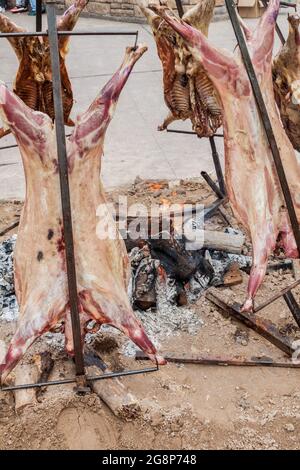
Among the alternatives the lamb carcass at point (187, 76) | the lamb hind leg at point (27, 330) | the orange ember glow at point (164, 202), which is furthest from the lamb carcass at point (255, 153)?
the orange ember glow at point (164, 202)

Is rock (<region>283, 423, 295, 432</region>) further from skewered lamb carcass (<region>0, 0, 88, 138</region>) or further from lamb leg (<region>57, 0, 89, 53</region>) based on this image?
lamb leg (<region>57, 0, 89, 53</region>)

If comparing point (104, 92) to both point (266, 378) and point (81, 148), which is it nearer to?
point (81, 148)

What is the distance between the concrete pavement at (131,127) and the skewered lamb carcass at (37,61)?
221cm

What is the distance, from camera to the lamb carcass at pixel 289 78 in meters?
3.31

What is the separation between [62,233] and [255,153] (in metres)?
1.03

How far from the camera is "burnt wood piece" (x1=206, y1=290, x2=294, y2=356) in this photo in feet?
11.1

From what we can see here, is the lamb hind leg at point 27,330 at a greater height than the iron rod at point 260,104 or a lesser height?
lesser

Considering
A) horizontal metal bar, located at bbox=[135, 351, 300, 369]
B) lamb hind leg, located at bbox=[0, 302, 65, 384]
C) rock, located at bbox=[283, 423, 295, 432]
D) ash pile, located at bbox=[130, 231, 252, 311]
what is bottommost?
rock, located at bbox=[283, 423, 295, 432]

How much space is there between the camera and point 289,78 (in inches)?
135

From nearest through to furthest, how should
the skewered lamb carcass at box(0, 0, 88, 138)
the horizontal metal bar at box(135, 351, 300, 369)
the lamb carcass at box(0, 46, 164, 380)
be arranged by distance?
the lamb carcass at box(0, 46, 164, 380)
the horizontal metal bar at box(135, 351, 300, 369)
the skewered lamb carcass at box(0, 0, 88, 138)

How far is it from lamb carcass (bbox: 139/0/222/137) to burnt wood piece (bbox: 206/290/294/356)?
1.17 meters

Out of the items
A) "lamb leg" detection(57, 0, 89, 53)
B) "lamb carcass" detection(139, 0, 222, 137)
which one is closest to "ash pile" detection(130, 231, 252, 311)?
"lamb carcass" detection(139, 0, 222, 137)

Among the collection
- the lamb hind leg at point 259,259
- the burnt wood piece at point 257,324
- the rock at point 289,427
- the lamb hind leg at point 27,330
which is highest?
the lamb hind leg at point 259,259

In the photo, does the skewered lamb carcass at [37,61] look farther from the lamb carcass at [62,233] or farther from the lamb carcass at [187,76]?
the lamb carcass at [62,233]
